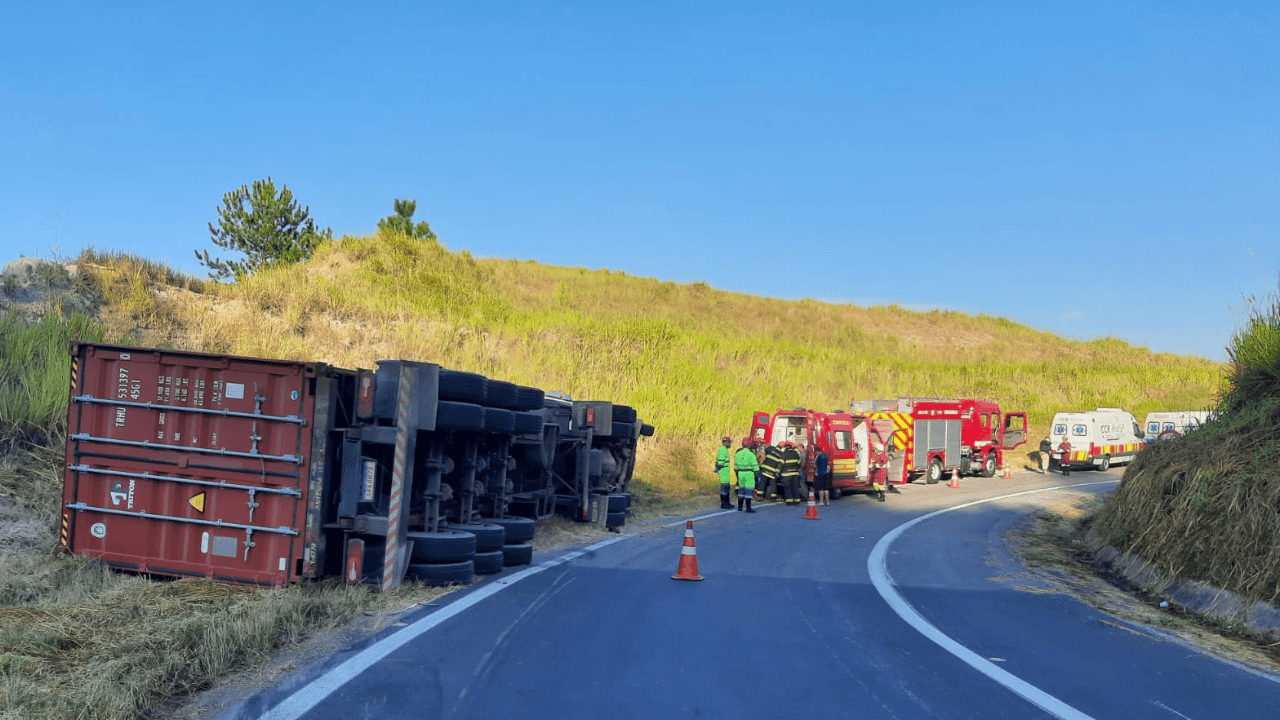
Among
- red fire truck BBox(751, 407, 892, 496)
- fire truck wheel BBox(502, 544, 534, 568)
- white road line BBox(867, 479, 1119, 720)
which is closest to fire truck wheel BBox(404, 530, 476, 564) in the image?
fire truck wheel BBox(502, 544, 534, 568)

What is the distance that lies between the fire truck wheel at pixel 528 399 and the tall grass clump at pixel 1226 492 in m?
7.97

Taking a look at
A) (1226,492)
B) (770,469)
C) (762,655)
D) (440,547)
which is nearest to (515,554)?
(440,547)

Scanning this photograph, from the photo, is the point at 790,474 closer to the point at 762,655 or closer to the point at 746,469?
the point at 746,469

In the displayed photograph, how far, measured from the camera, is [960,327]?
8025 centimetres

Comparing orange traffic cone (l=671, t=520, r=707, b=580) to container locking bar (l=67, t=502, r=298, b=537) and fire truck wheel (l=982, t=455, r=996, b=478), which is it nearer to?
container locking bar (l=67, t=502, r=298, b=537)

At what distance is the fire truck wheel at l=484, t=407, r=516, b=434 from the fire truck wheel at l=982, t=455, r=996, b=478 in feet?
86.9

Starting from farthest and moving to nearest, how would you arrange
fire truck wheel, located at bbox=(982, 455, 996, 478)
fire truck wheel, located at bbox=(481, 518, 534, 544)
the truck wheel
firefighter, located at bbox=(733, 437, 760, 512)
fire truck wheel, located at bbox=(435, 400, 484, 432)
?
fire truck wheel, located at bbox=(982, 455, 996, 478), the truck wheel, firefighter, located at bbox=(733, 437, 760, 512), fire truck wheel, located at bbox=(481, 518, 534, 544), fire truck wheel, located at bbox=(435, 400, 484, 432)

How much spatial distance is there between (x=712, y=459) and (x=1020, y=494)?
9011mm

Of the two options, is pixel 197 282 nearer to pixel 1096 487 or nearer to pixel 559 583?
pixel 559 583

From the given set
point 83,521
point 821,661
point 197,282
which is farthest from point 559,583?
point 197,282

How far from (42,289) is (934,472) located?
26271 millimetres

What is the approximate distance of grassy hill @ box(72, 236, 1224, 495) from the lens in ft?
82.7

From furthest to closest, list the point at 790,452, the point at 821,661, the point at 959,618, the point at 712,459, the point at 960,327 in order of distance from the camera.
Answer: the point at 960,327 → the point at 712,459 → the point at 790,452 → the point at 959,618 → the point at 821,661

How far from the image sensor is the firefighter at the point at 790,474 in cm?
2248
